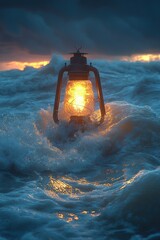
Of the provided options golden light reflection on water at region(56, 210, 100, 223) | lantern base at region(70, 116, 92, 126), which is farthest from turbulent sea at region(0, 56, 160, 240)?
lantern base at region(70, 116, 92, 126)

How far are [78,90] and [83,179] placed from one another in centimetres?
130

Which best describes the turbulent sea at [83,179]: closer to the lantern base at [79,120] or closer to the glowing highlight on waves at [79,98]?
the lantern base at [79,120]

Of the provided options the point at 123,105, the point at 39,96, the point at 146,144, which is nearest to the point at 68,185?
the point at 146,144

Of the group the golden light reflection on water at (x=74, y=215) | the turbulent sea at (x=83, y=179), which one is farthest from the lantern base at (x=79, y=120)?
the golden light reflection on water at (x=74, y=215)

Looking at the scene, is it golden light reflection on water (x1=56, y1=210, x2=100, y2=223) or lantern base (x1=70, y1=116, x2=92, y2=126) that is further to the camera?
lantern base (x1=70, y1=116, x2=92, y2=126)

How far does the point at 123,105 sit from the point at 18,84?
13365mm

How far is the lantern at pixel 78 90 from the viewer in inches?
199

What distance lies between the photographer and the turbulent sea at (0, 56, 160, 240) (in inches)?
136

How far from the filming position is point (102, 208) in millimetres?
3857

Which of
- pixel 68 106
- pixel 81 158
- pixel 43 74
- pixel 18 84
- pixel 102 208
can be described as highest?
pixel 43 74

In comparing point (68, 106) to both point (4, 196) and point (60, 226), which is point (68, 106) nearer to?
point (4, 196)

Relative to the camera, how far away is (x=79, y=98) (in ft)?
17.8

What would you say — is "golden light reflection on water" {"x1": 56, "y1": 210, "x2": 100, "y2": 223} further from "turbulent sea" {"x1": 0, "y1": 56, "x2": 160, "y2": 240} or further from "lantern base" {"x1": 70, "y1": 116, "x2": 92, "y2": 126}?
"lantern base" {"x1": 70, "y1": 116, "x2": 92, "y2": 126}

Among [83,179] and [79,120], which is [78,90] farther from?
[83,179]
